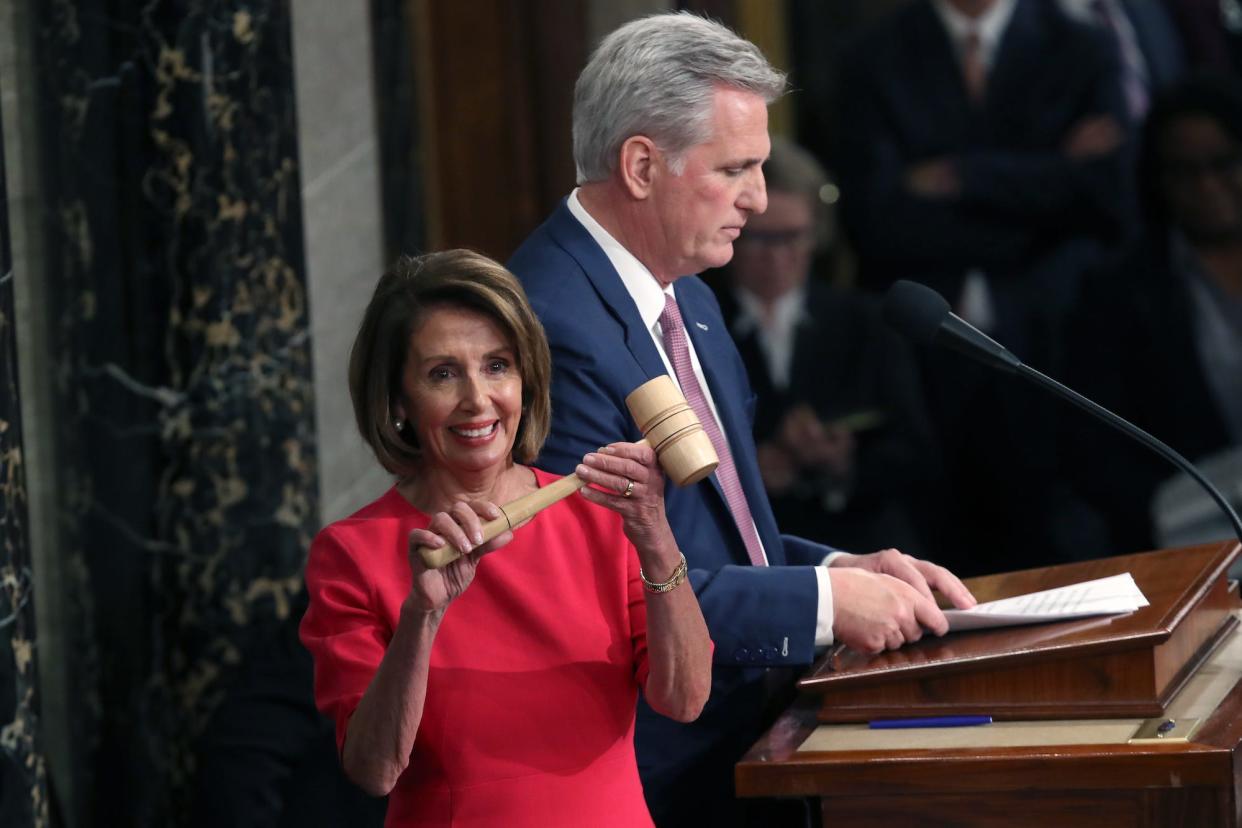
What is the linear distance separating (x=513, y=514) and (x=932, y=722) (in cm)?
73

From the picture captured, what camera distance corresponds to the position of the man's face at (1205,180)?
641 cm

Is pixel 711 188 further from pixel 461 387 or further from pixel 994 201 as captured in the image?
pixel 994 201

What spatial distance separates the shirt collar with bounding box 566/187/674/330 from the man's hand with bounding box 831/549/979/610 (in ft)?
1.59

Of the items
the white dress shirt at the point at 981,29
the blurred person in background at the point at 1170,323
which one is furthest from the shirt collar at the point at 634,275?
the white dress shirt at the point at 981,29

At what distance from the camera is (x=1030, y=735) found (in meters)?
2.46

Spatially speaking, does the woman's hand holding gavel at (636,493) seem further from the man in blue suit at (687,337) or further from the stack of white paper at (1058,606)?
the stack of white paper at (1058,606)

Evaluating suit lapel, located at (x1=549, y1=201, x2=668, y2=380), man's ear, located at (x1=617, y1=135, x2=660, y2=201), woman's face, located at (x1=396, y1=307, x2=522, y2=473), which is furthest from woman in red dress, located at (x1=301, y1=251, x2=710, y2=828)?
man's ear, located at (x1=617, y1=135, x2=660, y2=201)

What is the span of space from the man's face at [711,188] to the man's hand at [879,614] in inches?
22.8

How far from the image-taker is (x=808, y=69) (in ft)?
24.0

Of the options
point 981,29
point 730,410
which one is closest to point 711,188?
point 730,410

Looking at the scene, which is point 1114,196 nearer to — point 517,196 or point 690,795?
point 517,196

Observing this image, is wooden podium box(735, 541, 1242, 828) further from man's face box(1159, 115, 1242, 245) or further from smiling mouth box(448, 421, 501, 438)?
man's face box(1159, 115, 1242, 245)

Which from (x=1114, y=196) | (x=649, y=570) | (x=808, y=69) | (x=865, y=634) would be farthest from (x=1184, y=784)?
(x=808, y=69)

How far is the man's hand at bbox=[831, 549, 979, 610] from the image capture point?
9.06ft
